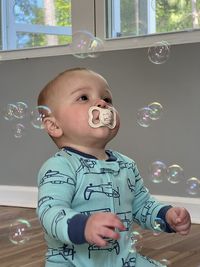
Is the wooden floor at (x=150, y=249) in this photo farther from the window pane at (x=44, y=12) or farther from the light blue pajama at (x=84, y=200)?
the window pane at (x=44, y=12)

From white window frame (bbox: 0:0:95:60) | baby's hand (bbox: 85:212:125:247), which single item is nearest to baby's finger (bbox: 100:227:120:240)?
baby's hand (bbox: 85:212:125:247)

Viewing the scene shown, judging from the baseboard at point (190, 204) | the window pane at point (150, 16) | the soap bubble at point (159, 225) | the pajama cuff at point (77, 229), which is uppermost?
the window pane at point (150, 16)

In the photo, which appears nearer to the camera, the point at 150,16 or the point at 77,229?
the point at 77,229

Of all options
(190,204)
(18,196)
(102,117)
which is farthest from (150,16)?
(102,117)

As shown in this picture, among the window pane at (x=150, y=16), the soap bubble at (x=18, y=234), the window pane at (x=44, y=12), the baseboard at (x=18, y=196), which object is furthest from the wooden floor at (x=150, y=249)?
the window pane at (x=44, y=12)

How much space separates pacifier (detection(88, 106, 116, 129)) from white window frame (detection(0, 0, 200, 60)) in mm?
1664

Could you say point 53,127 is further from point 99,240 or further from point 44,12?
point 44,12

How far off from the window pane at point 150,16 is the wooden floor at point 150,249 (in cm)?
104

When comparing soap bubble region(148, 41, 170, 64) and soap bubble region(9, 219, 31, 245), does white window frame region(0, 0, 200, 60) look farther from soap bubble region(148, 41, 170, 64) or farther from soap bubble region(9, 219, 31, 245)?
soap bubble region(9, 219, 31, 245)

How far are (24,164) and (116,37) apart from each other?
37.1 inches

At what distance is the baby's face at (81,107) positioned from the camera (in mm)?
1192

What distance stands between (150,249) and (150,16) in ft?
4.39

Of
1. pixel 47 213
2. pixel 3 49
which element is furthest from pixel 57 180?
pixel 3 49

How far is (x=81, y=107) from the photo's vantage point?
47.4 inches
